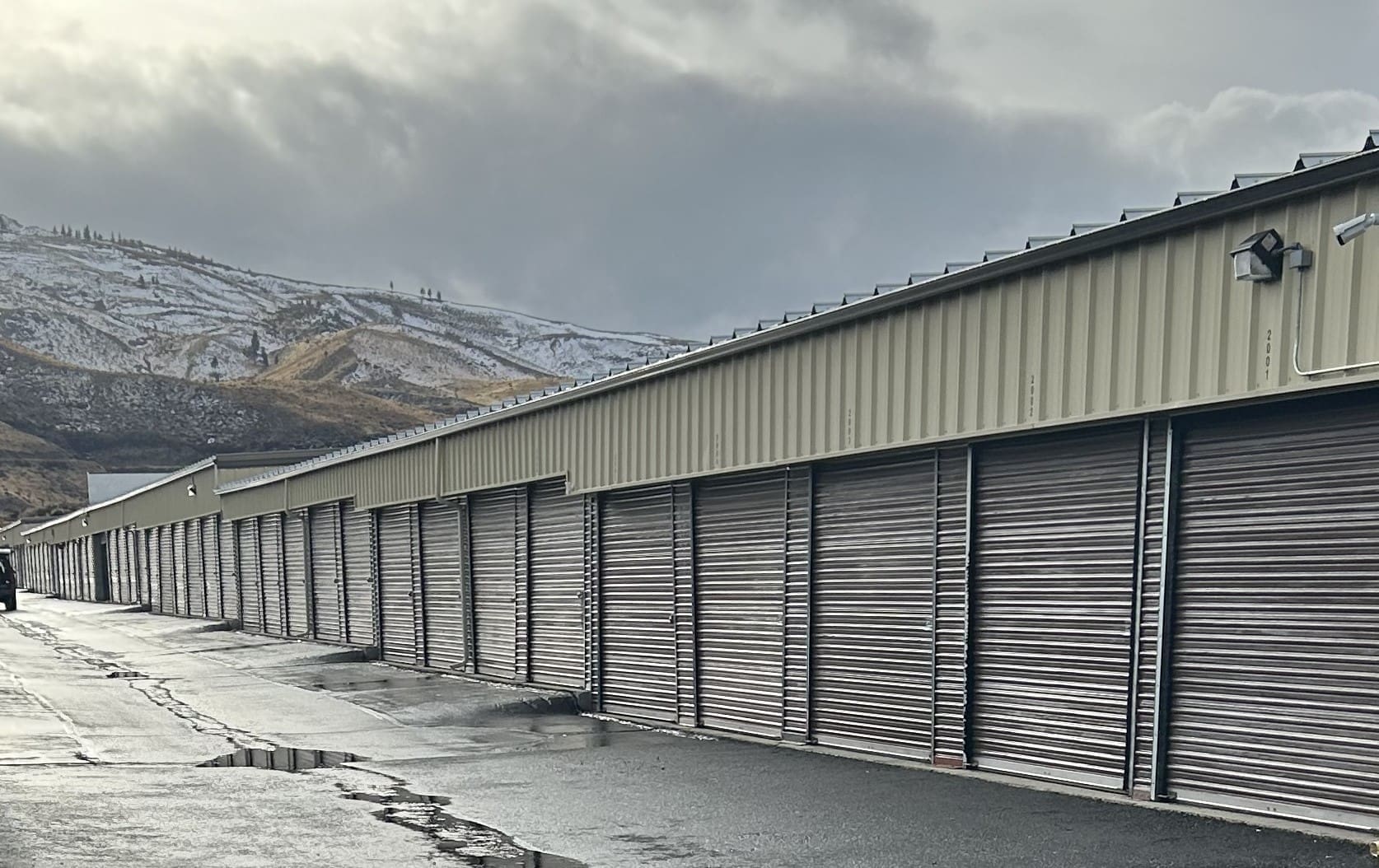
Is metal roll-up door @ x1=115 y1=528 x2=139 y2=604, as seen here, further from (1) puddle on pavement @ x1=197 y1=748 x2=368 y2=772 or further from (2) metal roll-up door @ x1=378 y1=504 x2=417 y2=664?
(1) puddle on pavement @ x1=197 y1=748 x2=368 y2=772

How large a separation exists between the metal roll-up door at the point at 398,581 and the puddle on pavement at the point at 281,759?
9826 mm

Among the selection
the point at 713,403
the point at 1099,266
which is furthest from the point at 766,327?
the point at 1099,266

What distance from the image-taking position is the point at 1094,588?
384 inches

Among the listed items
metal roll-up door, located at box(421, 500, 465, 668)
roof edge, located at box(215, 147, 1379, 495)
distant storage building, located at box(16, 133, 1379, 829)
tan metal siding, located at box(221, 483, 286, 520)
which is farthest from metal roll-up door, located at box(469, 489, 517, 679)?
tan metal siding, located at box(221, 483, 286, 520)

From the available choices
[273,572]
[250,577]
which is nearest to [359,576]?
[273,572]

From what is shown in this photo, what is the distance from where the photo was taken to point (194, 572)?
42219 mm

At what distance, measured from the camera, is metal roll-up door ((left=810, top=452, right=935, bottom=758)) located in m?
11.6

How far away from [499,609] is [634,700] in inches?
184

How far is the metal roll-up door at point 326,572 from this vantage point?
2819 centimetres

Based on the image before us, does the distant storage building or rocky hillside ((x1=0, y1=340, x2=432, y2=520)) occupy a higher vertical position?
rocky hillside ((x1=0, y1=340, x2=432, y2=520))

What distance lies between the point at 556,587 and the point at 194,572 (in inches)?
1091

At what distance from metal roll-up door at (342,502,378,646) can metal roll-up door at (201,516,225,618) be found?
42.6 ft

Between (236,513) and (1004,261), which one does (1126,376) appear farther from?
(236,513)

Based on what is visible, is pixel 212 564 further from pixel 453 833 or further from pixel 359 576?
pixel 453 833
